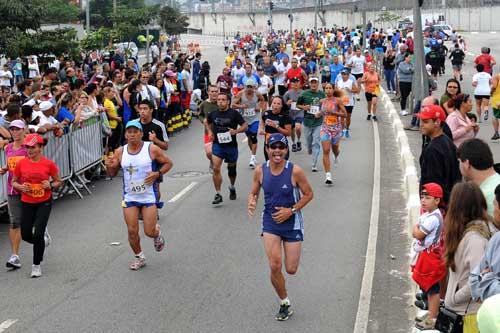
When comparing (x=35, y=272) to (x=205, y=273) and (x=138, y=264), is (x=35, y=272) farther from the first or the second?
(x=205, y=273)

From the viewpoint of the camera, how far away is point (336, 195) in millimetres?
14734

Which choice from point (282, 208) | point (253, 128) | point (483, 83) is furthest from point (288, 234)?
point (483, 83)

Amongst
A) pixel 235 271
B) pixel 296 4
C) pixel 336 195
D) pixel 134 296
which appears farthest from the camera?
pixel 296 4

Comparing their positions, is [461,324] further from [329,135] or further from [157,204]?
[329,135]

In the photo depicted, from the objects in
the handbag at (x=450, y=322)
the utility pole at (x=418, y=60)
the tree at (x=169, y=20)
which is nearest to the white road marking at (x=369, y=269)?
the handbag at (x=450, y=322)

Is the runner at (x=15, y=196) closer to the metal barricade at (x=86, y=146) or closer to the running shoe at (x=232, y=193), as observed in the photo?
the running shoe at (x=232, y=193)

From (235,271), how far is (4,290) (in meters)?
2.52

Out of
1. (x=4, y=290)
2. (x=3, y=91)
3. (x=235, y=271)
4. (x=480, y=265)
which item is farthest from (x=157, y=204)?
(x=3, y=91)

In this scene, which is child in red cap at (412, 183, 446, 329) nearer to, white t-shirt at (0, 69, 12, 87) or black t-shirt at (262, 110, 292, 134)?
black t-shirt at (262, 110, 292, 134)

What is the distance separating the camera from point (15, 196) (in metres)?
10.6

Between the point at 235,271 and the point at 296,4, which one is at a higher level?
the point at 296,4

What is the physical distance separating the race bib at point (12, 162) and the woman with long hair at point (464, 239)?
19.8ft

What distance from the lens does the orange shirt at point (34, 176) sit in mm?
10297

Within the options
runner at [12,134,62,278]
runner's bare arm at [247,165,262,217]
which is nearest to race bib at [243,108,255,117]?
runner at [12,134,62,278]
